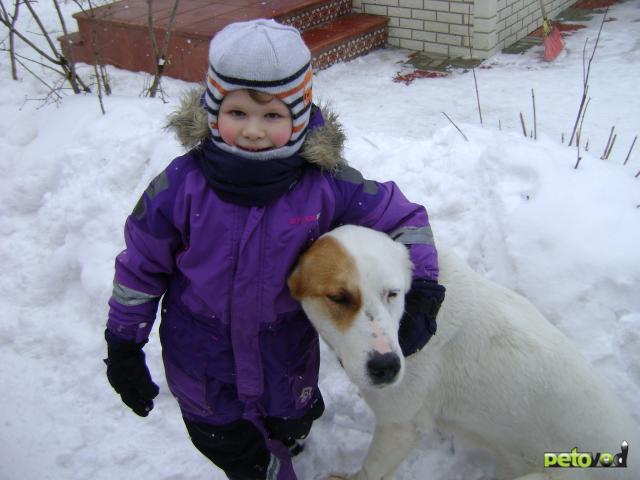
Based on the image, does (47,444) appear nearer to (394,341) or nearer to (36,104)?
(394,341)

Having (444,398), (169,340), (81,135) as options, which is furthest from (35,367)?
(444,398)

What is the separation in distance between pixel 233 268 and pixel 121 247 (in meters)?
1.97

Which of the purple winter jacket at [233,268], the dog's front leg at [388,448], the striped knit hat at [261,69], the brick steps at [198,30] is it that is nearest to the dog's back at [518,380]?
the dog's front leg at [388,448]

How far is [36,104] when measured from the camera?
4.98 meters

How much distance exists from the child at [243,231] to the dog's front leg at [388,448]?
1.36ft

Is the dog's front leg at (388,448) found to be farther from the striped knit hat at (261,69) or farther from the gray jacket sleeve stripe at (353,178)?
the striped knit hat at (261,69)

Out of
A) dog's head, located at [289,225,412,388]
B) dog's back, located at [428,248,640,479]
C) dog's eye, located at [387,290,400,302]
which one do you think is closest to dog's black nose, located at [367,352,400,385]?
dog's head, located at [289,225,412,388]

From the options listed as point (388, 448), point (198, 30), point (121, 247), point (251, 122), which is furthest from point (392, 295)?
point (198, 30)

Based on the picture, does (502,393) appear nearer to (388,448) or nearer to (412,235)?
(388,448)

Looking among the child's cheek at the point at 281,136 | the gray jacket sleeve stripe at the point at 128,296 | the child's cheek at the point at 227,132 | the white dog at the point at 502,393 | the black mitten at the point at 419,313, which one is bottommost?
the white dog at the point at 502,393

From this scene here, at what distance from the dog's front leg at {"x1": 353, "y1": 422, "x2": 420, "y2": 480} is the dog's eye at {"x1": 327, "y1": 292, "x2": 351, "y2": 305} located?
758 millimetres

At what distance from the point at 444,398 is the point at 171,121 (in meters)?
1.42

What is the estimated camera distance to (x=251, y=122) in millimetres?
1725

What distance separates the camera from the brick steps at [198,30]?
A: 583 cm
